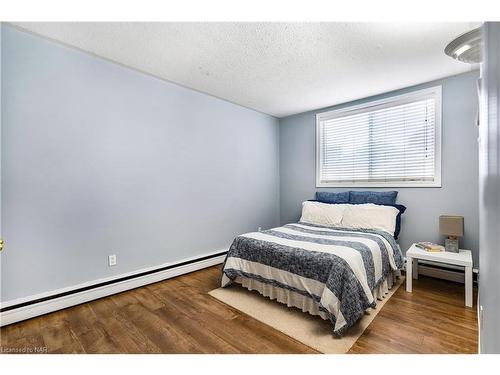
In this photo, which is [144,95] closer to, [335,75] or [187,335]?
[335,75]

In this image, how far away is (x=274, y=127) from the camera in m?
4.46

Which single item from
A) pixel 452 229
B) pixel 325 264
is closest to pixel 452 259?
pixel 452 229

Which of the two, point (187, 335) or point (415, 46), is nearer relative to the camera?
point (187, 335)

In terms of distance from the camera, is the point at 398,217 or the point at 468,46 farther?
the point at 398,217

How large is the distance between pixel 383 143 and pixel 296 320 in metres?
2.67

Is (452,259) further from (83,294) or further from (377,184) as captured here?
(83,294)

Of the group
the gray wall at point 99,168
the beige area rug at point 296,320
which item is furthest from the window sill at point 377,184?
the gray wall at point 99,168

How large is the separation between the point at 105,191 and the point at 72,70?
116 cm

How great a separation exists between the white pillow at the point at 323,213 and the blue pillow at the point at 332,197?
22 cm

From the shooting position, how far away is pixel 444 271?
274 centimetres

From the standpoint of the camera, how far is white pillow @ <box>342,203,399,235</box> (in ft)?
9.39

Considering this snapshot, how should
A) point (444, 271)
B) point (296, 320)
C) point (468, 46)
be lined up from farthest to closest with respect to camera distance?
point (444, 271) < point (296, 320) < point (468, 46)

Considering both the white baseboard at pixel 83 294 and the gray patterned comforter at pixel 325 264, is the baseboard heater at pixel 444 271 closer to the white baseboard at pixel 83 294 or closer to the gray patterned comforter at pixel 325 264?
the gray patterned comforter at pixel 325 264

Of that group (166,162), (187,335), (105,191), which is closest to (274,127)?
(166,162)
